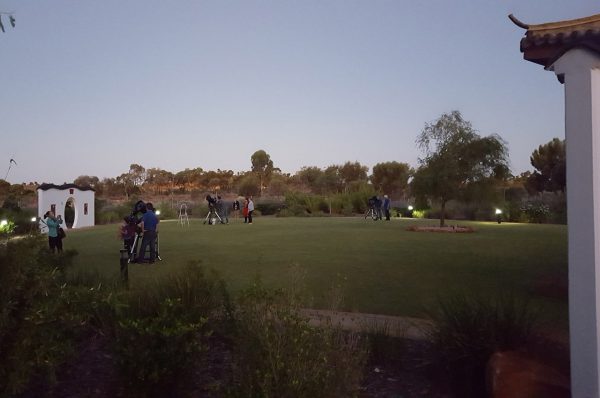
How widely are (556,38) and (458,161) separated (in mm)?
22521

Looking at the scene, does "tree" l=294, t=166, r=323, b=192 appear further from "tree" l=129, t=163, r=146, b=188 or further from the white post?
the white post

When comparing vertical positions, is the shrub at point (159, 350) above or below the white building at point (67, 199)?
below

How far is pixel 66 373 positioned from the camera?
5562 mm

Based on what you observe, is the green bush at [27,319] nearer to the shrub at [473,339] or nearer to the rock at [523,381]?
the shrub at [473,339]

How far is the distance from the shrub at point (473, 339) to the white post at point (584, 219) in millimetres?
815

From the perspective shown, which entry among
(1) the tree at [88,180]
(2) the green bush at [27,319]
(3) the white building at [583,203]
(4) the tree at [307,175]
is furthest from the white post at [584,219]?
(1) the tree at [88,180]

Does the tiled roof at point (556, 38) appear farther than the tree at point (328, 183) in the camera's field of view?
No

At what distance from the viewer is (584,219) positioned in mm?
4223

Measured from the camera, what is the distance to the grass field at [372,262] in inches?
380

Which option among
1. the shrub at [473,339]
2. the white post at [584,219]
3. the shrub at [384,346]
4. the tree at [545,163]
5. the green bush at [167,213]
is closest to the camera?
the white post at [584,219]

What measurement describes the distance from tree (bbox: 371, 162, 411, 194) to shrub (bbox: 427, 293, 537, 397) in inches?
3456

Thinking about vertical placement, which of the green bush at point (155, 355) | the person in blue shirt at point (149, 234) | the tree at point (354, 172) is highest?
the tree at point (354, 172)

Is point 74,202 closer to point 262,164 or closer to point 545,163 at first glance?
point 545,163

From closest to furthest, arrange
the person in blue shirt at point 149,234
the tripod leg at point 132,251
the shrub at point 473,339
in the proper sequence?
the shrub at point 473,339
the person in blue shirt at point 149,234
the tripod leg at point 132,251
